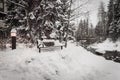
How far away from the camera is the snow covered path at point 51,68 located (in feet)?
31.9

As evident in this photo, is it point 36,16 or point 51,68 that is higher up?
point 36,16

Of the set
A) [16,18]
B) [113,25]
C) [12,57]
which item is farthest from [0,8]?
[113,25]

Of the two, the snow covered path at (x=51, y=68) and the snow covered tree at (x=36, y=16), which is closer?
the snow covered path at (x=51, y=68)

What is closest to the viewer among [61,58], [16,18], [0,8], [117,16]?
[61,58]

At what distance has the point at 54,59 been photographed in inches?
434

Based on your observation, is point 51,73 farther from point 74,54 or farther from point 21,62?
point 74,54

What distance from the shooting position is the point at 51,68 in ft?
33.6

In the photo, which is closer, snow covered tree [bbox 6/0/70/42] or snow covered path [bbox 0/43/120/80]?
snow covered path [bbox 0/43/120/80]

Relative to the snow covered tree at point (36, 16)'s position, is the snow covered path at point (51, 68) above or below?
below

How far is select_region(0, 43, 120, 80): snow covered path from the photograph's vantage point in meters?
9.72

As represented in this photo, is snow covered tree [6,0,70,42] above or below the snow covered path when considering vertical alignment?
above

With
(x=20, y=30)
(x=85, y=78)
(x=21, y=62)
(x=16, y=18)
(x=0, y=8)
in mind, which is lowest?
(x=85, y=78)

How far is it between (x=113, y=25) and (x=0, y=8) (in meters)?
24.9

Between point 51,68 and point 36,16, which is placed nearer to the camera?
point 51,68
